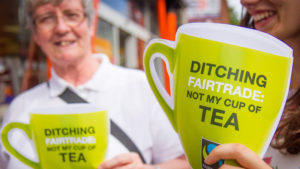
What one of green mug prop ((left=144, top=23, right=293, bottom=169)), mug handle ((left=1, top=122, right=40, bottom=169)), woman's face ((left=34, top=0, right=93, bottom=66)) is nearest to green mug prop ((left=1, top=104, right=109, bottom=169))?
mug handle ((left=1, top=122, right=40, bottom=169))

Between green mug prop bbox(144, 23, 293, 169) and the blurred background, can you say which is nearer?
green mug prop bbox(144, 23, 293, 169)

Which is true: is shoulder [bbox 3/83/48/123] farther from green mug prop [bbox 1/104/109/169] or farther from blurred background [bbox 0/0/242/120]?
green mug prop [bbox 1/104/109/169]

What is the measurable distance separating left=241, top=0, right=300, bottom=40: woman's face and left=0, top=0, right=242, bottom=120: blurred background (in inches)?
2.6

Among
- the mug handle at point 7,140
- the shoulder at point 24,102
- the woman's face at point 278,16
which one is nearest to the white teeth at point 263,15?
the woman's face at point 278,16

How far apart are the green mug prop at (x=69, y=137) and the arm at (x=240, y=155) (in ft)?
0.48

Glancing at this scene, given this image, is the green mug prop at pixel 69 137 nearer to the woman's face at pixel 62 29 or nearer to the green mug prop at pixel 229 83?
the green mug prop at pixel 229 83

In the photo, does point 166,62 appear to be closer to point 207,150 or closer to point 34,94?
point 207,150

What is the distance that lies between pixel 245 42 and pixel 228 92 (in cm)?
4

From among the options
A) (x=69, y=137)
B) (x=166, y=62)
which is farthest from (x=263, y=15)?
(x=69, y=137)


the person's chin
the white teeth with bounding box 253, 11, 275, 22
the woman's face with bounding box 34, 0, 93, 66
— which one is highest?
the white teeth with bounding box 253, 11, 275, 22

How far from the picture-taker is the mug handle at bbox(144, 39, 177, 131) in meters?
0.29

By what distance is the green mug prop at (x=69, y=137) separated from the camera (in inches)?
13.1

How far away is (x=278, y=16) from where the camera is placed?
0.32 metres

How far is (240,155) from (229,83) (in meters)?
0.06
